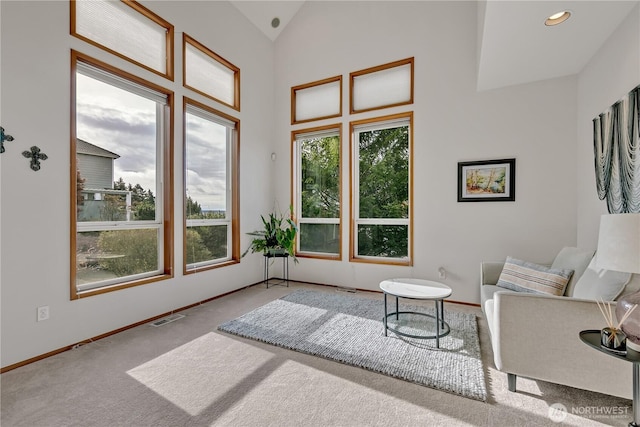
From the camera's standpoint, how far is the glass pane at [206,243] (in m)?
3.70

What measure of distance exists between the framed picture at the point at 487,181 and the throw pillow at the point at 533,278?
947mm

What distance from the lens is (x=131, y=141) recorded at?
3.10m

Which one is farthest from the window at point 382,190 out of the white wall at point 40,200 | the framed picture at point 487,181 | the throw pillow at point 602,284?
the white wall at point 40,200

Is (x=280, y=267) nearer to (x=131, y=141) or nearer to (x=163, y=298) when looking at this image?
(x=163, y=298)

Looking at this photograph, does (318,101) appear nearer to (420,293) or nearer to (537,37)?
(537,37)

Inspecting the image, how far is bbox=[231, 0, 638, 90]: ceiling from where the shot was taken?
2152 millimetres

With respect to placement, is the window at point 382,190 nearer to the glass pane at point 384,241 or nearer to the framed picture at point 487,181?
the glass pane at point 384,241

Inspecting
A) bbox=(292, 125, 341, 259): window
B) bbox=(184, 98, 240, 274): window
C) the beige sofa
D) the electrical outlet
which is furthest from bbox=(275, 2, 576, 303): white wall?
the electrical outlet

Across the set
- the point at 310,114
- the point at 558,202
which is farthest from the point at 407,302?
the point at 310,114

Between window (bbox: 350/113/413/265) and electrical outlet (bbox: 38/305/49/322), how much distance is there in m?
3.38

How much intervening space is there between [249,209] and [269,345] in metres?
2.39

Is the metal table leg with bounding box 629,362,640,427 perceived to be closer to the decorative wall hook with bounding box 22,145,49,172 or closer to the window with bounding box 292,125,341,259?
the window with bounding box 292,125,341,259

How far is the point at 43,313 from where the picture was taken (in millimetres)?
2332

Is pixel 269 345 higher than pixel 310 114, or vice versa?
pixel 310 114
